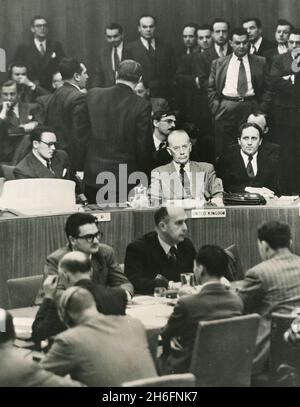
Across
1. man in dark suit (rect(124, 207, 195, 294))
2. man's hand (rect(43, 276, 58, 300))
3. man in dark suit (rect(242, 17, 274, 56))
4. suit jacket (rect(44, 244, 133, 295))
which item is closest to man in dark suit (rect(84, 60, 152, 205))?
man in dark suit (rect(242, 17, 274, 56))

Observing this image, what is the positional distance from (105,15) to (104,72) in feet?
1.58

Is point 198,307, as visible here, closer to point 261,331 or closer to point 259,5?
point 261,331

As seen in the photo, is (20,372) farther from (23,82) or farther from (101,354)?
(23,82)

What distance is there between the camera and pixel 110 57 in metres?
6.57

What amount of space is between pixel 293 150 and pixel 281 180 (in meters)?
0.31

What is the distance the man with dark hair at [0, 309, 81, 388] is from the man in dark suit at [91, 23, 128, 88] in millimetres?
3784

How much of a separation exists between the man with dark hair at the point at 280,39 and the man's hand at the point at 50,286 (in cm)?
346

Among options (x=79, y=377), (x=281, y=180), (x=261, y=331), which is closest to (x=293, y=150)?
(x=281, y=180)

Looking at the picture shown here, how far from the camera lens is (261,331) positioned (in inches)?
152

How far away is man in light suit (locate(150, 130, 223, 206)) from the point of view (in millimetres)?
5797

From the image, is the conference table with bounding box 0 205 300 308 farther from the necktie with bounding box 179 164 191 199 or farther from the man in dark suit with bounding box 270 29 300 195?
the man in dark suit with bounding box 270 29 300 195

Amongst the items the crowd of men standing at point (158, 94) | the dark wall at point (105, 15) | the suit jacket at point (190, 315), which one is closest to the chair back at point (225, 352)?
the suit jacket at point (190, 315)

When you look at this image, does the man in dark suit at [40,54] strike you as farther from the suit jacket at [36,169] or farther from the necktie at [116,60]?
the suit jacket at [36,169]

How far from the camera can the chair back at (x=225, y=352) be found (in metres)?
3.38
